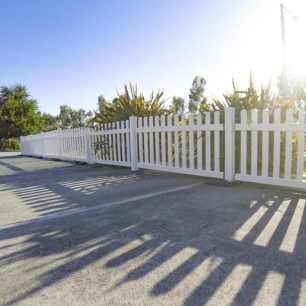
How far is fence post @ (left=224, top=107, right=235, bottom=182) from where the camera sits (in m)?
4.23

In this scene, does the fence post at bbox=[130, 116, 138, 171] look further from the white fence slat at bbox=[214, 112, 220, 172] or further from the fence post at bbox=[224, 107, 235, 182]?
the fence post at bbox=[224, 107, 235, 182]

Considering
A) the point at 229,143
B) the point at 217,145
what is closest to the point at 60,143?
the point at 217,145

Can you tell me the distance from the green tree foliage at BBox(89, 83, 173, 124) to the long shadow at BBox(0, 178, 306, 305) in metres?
4.65

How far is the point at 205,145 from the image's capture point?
4.86 meters

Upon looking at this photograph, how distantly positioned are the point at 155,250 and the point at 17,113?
103 feet

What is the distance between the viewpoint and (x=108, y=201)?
3.50 metres

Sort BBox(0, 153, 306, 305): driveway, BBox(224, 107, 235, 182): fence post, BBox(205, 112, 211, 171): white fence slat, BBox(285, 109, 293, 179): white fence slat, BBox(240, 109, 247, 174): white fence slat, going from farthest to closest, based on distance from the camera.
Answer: BBox(205, 112, 211, 171): white fence slat < BBox(224, 107, 235, 182): fence post < BBox(240, 109, 247, 174): white fence slat < BBox(285, 109, 293, 179): white fence slat < BBox(0, 153, 306, 305): driveway

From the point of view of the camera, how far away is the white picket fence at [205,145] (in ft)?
12.4

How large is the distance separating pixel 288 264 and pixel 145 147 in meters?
4.44

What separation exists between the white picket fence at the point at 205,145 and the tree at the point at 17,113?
22303 mm

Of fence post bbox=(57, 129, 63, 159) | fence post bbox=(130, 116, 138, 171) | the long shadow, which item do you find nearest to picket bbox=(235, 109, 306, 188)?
the long shadow

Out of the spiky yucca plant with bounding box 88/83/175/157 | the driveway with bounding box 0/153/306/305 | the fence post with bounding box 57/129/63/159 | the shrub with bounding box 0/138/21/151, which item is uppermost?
Answer: the spiky yucca plant with bounding box 88/83/175/157

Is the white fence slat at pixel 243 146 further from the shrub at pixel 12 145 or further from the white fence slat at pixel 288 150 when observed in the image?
the shrub at pixel 12 145

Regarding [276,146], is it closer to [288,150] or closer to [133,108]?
[288,150]
